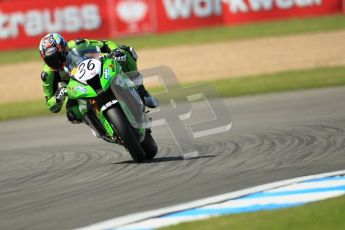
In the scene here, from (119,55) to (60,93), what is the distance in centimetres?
86

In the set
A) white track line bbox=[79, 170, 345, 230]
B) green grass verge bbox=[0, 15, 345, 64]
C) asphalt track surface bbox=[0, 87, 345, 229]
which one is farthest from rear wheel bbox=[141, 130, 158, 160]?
green grass verge bbox=[0, 15, 345, 64]

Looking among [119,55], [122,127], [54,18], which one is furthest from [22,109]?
[54,18]

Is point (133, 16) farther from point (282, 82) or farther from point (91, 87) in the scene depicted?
point (91, 87)

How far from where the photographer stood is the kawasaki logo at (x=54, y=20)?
30.8 metres

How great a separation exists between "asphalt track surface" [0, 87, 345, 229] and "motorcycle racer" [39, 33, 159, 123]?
75cm

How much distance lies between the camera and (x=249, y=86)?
18844mm

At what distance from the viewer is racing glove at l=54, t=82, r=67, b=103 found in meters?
9.97

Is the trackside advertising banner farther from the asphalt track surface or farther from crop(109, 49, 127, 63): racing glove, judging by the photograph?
crop(109, 49, 127, 63): racing glove

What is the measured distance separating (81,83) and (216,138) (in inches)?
108

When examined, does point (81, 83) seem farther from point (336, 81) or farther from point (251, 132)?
point (336, 81)

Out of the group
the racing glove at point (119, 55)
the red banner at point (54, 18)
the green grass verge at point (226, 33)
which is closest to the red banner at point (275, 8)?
the green grass verge at point (226, 33)

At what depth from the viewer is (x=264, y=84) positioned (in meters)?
18.9

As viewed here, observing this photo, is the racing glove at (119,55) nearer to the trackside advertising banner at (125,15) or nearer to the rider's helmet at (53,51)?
the rider's helmet at (53,51)

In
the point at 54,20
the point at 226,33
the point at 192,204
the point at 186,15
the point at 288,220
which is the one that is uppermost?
the point at 288,220
